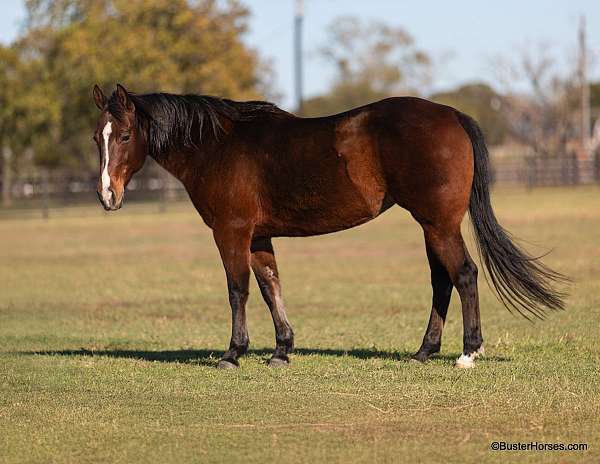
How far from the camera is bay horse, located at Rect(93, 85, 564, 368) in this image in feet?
26.6

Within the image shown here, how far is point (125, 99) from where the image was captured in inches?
334

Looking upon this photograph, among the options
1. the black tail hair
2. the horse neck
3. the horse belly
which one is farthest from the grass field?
the horse neck

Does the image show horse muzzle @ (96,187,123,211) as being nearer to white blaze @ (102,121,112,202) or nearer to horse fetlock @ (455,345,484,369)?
white blaze @ (102,121,112,202)

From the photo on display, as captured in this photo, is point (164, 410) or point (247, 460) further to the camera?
point (164, 410)

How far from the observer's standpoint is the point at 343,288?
51.1ft

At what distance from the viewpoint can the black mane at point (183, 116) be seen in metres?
8.72

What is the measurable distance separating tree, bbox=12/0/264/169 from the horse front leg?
4380 cm

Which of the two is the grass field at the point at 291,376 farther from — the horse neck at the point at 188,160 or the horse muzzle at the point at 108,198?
the horse neck at the point at 188,160

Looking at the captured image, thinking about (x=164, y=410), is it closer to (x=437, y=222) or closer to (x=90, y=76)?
(x=437, y=222)

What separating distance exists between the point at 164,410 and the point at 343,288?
29.1ft

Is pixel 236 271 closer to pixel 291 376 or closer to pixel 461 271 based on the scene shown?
pixel 291 376

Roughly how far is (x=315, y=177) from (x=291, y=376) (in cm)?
157

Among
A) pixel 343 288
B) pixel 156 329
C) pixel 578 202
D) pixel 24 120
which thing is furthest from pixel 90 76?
pixel 156 329

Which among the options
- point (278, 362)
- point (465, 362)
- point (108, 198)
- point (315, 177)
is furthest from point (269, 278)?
point (465, 362)
